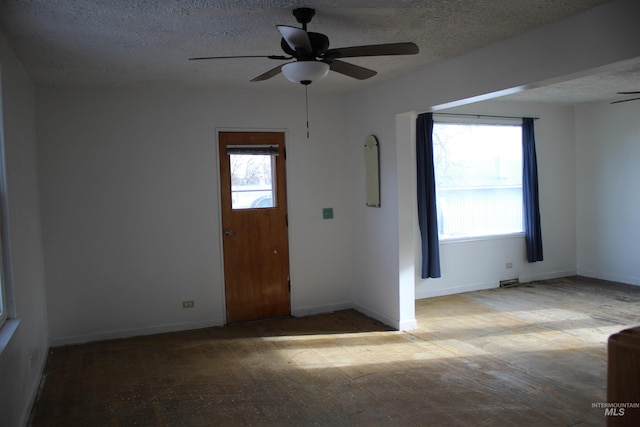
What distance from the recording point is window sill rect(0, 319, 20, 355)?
250 cm

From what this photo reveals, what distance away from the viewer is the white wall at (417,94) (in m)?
2.85

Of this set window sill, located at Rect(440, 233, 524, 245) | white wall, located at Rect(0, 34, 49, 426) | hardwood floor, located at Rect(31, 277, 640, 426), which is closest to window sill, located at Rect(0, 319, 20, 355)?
white wall, located at Rect(0, 34, 49, 426)

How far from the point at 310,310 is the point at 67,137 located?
3061 millimetres

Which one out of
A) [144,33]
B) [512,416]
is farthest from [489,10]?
[512,416]

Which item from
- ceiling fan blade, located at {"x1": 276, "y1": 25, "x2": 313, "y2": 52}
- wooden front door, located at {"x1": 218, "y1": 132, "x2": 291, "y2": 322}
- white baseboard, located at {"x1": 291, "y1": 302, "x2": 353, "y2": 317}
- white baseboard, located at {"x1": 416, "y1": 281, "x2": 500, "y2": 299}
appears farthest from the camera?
white baseboard, located at {"x1": 416, "y1": 281, "x2": 500, "y2": 299}

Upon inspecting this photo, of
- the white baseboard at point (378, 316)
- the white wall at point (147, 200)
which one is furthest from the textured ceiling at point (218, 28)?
the white baseboard at point (378, 316)

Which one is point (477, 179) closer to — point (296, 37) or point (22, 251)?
point (296, 37)

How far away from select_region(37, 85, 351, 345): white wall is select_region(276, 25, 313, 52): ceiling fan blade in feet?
8.14

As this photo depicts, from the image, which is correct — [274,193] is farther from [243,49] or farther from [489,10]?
[489,10]

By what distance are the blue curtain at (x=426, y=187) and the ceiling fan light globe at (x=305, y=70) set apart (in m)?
3.22

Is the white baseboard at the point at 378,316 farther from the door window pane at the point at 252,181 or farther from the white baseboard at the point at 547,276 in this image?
the white baseboard at the point at 547,276

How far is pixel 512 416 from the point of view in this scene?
9.64 feet

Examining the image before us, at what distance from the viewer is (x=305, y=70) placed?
2.67 metres

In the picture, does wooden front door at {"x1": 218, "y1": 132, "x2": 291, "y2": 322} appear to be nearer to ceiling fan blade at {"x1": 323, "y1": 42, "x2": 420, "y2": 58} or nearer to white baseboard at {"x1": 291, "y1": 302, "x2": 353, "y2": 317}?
white baseboard at {"x1": 291, "y1": 302, "x2": 353, "y2": 317}
